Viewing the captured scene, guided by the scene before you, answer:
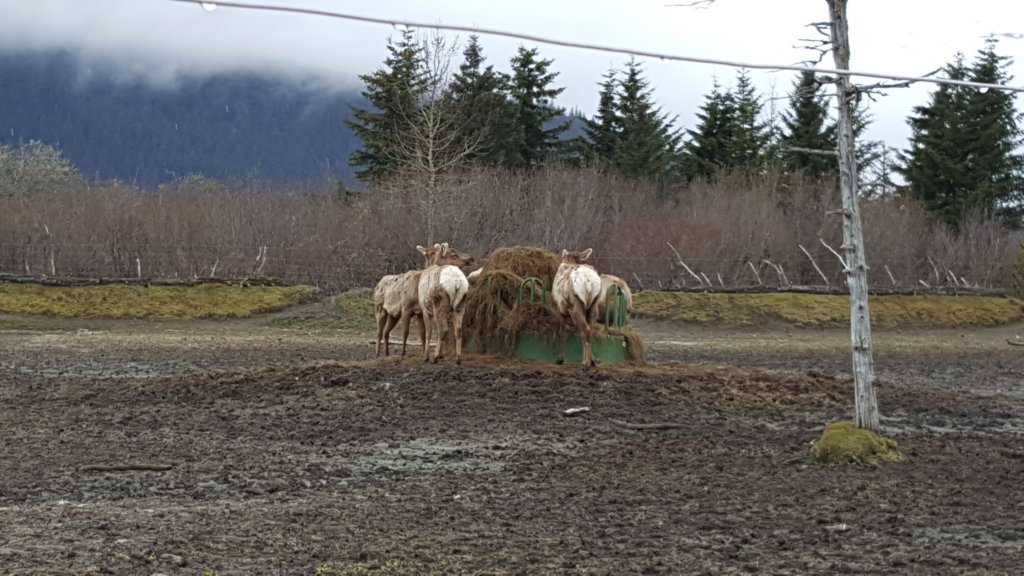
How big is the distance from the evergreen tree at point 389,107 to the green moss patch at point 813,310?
13967 mm

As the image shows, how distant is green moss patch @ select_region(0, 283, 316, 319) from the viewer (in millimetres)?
39906

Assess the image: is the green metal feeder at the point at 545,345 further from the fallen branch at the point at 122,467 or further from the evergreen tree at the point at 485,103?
the evergreen tree at the point at 485,103

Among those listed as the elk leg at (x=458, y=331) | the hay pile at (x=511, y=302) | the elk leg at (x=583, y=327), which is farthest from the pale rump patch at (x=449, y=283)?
the elk leg at (x=583, y=327)

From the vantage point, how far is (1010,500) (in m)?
10.4

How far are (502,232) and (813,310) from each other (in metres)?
14.2

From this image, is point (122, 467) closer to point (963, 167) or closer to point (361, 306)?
point (361, 306)

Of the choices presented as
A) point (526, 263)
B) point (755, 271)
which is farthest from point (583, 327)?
point (755, 271)

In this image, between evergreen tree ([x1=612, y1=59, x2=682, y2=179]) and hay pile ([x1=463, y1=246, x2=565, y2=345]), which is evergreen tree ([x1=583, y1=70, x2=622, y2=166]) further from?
hay pile ([x1=463, y1=246, x2=565, y2=345])

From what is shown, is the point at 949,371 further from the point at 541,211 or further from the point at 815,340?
the point at 541,211

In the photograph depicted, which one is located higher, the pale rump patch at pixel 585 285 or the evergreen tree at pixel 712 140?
the evergreen tree at pixel 712 140

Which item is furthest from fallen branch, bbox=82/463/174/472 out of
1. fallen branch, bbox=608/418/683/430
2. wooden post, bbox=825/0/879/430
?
wooden post, bbox=825/0/879/430

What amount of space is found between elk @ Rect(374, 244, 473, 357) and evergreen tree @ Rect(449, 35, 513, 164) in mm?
36562

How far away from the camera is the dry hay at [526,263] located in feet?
67.0

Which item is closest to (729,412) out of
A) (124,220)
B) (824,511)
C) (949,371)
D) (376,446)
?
(376,446)
